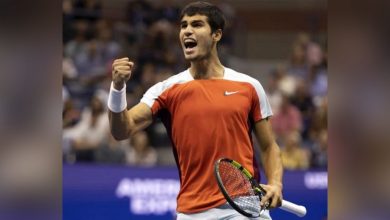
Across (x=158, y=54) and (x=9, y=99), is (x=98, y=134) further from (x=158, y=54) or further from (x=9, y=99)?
(x=9, y=99)

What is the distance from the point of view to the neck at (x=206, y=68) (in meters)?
5.79

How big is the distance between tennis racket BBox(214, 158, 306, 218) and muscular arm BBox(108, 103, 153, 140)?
709 millimetres

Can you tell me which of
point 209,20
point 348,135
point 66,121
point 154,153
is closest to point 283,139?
point 154,153

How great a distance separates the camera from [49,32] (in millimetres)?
3672

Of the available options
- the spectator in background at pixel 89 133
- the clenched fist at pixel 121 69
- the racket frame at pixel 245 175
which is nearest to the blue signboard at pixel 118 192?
the spectator in background at pixel 89 133

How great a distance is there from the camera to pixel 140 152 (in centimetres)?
1297

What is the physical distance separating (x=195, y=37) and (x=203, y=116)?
517 millimetres

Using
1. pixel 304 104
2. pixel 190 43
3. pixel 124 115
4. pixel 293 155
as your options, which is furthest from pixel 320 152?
pixel 124 115

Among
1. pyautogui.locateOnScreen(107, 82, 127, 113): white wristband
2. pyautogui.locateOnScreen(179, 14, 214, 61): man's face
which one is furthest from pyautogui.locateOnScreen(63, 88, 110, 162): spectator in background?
pyautogui.locateOnScreen(107, 82, 127, 113): white wristband

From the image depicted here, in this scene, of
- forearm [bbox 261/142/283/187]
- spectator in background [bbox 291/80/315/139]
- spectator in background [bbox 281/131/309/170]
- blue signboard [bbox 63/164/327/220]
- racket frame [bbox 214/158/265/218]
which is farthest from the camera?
spectator in background [bbox 291/80/315/139]

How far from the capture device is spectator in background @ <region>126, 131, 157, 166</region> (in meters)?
12.9

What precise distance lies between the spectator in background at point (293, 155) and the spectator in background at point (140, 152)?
199 centimetres

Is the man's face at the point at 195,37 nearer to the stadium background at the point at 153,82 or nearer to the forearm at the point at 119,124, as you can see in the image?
the forearm at the point at 119,124

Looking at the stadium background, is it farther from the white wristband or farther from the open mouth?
the white wristband
